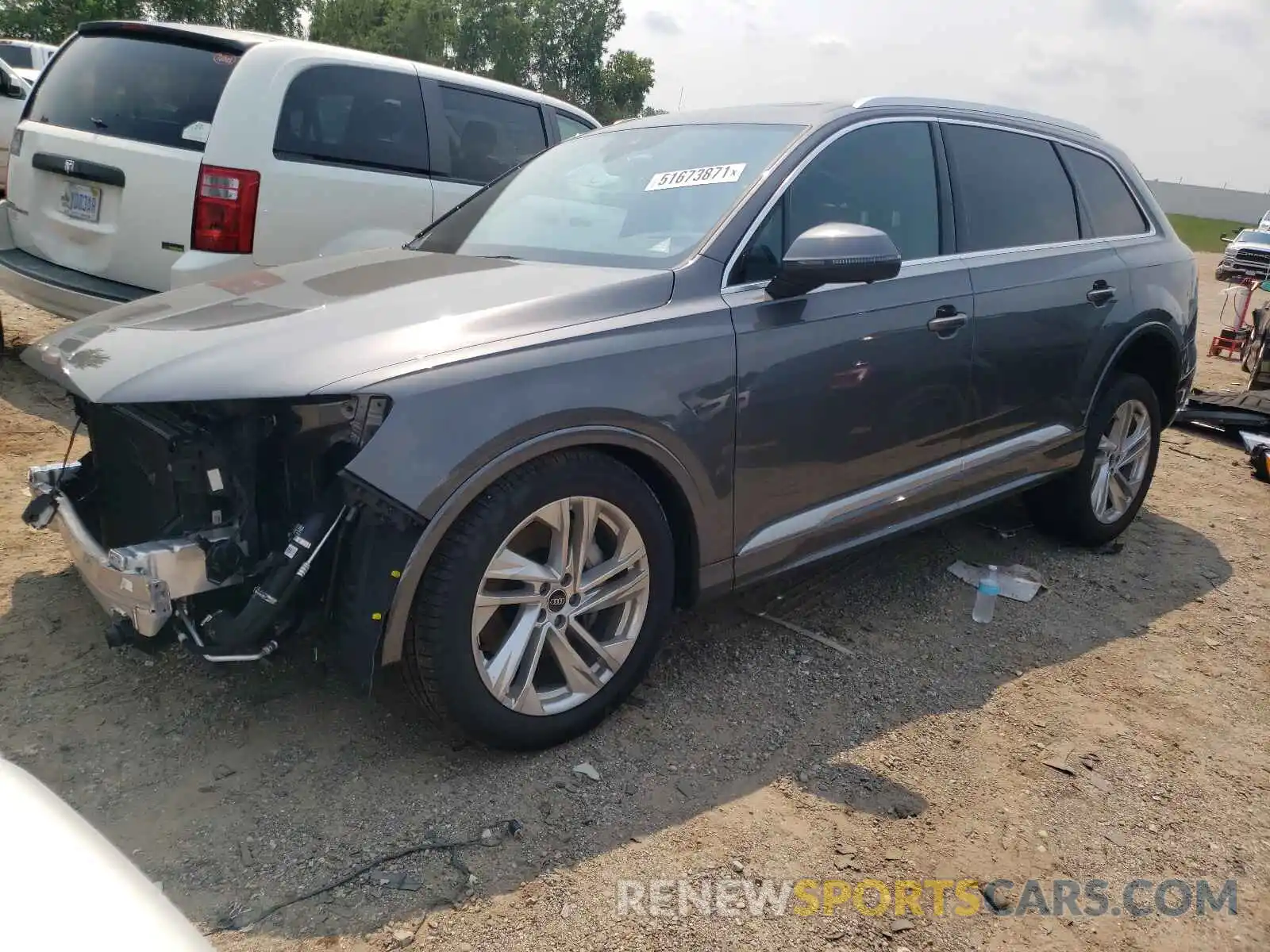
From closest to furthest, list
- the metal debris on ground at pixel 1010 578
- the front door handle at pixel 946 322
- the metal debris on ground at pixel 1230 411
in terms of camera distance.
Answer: the front door handle at pixel 946 322
the metal debris on ground at pixel 1010 578
the metal debris on ground at pixel 1230 411

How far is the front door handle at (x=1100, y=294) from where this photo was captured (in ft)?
13.5

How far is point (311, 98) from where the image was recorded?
16.1 feet

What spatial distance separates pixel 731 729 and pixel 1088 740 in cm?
114

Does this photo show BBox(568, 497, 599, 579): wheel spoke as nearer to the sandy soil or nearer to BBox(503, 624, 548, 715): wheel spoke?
BBox(503, 624, 548, 715): wheel spoke

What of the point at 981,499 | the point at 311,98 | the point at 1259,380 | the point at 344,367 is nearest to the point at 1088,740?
the point at 981,499

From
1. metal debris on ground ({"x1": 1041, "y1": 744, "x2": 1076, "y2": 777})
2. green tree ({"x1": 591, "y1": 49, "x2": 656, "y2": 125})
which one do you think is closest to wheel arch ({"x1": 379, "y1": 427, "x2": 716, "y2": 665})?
metal debris on ground ({"x1": 1041, "y1": 744, "x2": 1076, "y2": 777})

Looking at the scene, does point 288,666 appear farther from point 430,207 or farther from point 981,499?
point 430,207

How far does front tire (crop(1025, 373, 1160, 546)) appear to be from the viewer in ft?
14.4

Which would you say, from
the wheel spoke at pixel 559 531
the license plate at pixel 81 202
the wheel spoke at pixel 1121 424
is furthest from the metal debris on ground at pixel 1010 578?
the license plate at pixel 81 202

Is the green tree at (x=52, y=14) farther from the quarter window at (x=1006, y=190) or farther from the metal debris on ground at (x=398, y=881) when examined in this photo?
the metal debris on ground at (x=398, y=881)

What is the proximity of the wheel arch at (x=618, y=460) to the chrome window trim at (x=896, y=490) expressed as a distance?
0.20 meters

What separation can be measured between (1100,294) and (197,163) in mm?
4085

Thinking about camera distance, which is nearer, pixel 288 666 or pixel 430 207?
pixel 288 666

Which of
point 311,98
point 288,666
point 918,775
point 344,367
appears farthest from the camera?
point 311,98
